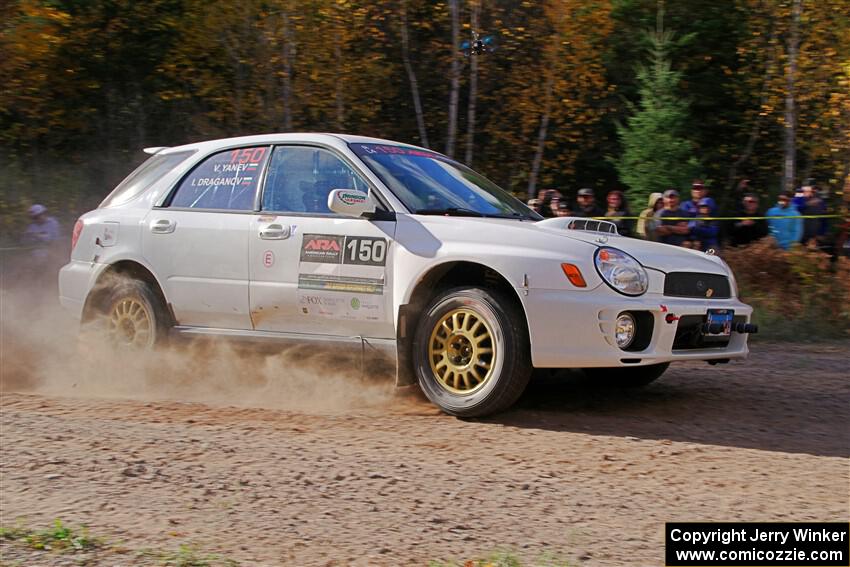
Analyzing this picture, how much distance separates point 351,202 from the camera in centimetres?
643

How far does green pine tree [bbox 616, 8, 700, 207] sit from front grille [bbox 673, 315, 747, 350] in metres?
11.4

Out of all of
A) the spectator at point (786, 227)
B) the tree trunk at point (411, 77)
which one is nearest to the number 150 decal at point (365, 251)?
the spectator at point (786, 227)

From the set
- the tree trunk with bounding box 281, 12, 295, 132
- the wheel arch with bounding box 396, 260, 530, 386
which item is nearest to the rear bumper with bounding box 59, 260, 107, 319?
the wheel arch with bounding box 396, 260, 530, 386

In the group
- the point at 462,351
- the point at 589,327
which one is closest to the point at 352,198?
the point at 462,351

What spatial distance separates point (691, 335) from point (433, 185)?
1.93m

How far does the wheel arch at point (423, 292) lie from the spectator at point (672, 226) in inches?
238

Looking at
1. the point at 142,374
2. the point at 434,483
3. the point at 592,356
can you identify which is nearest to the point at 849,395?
the point at 592,356

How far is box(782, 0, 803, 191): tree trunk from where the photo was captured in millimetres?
17875

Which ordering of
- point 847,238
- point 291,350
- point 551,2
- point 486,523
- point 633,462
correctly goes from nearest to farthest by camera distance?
point 486,523
point 633,462
point 291,350
point 847,238
point 551,2

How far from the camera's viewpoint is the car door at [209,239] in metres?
7.09

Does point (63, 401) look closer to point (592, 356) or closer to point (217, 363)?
point (217, 363)

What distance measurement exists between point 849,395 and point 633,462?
2.59 meters

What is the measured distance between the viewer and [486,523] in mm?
4418

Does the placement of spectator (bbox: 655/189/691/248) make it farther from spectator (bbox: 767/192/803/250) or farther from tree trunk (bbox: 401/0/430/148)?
tree trunk (bbox: 401/0/430/148)
